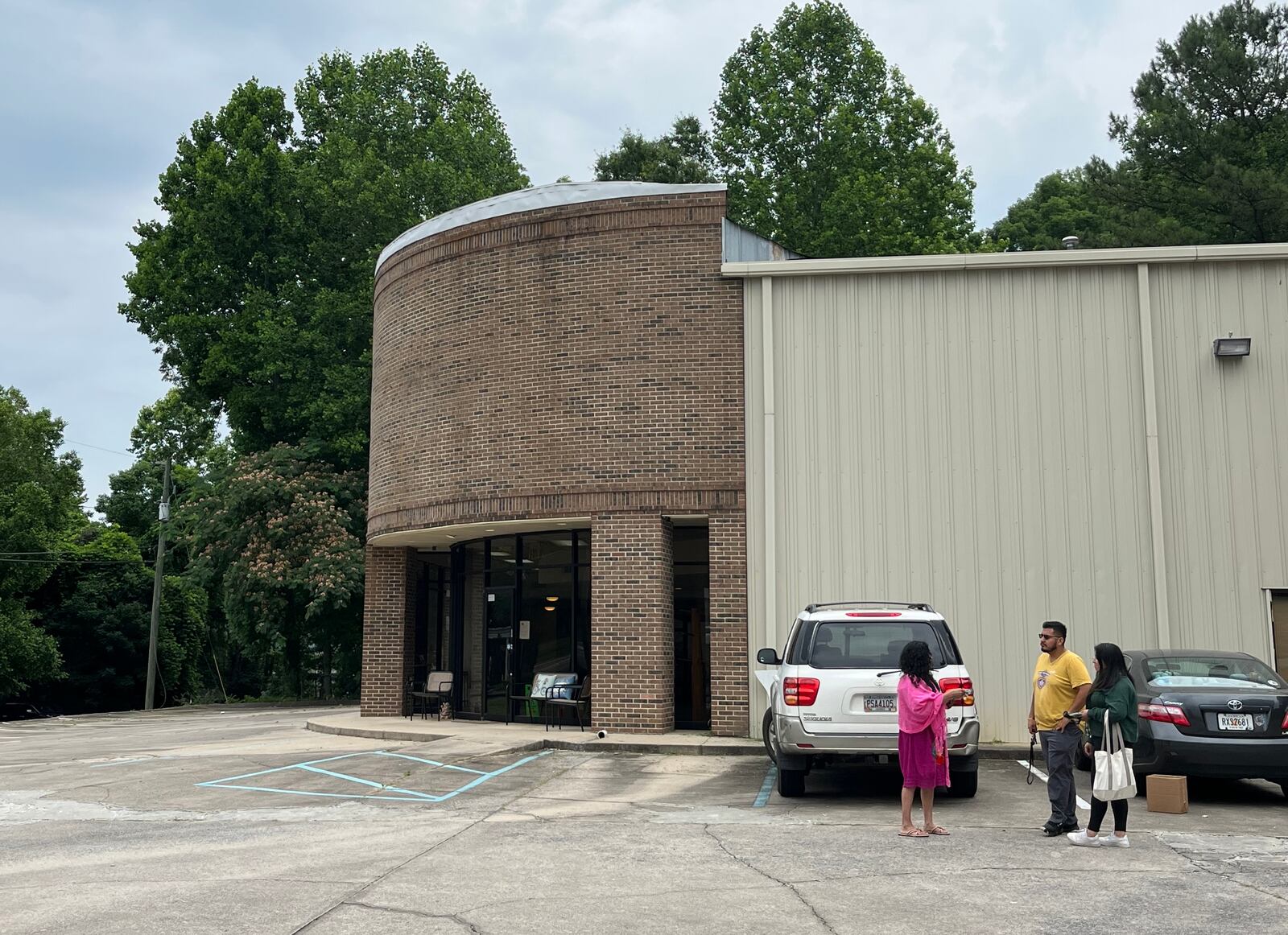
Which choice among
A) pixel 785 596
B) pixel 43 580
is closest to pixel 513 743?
pixel 785 596

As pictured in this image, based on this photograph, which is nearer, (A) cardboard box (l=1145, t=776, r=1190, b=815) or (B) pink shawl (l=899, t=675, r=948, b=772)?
(B) pink shawl (l=899, t=675, r=948, b=772)

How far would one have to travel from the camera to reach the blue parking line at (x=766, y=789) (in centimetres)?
1176

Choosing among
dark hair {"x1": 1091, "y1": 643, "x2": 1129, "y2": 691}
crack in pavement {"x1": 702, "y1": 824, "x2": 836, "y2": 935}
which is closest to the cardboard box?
dark hair {"x1": 1091, "y1": 643, "x2": 1129, "y2": 691}

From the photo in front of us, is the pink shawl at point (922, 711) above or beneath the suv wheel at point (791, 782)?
above

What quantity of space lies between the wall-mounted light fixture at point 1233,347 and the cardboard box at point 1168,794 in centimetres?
849

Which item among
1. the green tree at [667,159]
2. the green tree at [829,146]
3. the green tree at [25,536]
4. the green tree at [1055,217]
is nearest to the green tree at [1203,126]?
the green tree at [1055,217]

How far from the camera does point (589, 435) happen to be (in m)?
18.6

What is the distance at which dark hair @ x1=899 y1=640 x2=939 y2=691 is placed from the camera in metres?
9.48

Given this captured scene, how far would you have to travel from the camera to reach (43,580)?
41.3 m

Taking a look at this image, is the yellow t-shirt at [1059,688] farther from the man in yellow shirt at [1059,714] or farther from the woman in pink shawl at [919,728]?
the woman in pink shawl at [919,728]

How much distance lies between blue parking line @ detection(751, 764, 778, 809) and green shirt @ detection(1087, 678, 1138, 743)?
362 cm

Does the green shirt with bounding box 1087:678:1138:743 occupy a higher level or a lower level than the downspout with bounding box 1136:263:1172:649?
lower

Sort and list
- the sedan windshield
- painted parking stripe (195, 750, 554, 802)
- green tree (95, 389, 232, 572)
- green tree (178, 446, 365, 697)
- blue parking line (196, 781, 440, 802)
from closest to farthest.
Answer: the sedan windshield → blue parking line (196, 781, 440, 802) → painted parking stripe (195, 750, 554, 802) → green tree (178, 446, 365, 697) → green tree (95, 389, 232, 572)

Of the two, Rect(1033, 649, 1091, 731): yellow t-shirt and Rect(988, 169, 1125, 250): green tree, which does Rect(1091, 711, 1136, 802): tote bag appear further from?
Rect(988, 169, 1125, 250): green tree
